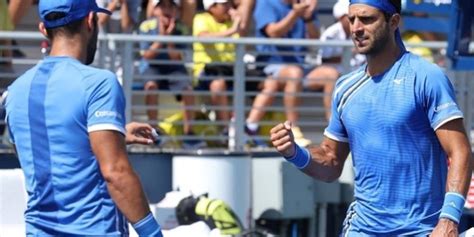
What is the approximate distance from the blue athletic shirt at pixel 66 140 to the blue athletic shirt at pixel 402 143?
1.25 metres

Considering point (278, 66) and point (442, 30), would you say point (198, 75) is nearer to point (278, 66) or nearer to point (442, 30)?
point (278, 66)

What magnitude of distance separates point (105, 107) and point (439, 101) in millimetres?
1519

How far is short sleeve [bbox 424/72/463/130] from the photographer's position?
5.67 meters

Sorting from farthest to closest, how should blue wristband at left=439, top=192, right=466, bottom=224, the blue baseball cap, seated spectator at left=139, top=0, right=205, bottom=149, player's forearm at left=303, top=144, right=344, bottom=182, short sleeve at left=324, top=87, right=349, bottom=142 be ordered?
1. seated spectator at left=139, top=0, right=205, bottom=149
2. player's forearm at left=303, top=144, right=344, bottom=182
3. short sleeve at left=324, top=87, right=349, bottom=142
4. blue wristband at left=439, top=192, right=466, bottom=224
5. the blue baseball cap

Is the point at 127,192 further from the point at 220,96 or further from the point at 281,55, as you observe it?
the point at 281,55

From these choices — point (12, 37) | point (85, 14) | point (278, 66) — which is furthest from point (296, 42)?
point (85, 14)

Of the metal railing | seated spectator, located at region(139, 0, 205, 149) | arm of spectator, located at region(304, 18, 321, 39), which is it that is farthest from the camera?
arm of spectator, located at region(304, 18, 321, 39)

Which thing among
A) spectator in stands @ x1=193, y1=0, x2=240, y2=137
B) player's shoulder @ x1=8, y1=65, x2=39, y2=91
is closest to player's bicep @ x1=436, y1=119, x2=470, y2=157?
player's shoulder @ x1=8, y1=65, x2=39, y2=91

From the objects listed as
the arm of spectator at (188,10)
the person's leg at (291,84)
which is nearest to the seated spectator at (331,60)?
the person's leg at (291,84)

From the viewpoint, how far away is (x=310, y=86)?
11.9m

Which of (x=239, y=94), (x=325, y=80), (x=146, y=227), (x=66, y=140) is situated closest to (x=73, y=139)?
(x=66, y=140)

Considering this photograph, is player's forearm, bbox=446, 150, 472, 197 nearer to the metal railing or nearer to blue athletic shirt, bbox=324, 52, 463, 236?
blue athletic shirt, bbox=324, 52, 463, 236

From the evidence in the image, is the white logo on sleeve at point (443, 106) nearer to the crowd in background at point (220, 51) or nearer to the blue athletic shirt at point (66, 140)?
the blue athletic shirt at point (66, 140)

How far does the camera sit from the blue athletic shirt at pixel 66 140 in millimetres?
5152
